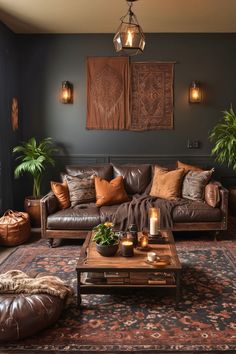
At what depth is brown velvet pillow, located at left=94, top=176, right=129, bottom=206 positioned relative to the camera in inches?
177

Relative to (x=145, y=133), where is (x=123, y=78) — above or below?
above

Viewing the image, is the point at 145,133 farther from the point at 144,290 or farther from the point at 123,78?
the point at 144,290

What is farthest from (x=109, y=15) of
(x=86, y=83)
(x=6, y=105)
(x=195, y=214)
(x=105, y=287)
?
(x=105, y=287)

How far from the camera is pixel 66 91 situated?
17.2 feet

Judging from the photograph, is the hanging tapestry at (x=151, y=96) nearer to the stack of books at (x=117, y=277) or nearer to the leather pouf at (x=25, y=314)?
the stack of books at (x=117, y=277)

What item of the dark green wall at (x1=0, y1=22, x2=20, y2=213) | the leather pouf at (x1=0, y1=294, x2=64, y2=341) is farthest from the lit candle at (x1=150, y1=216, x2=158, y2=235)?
the dark green wall at (x1=0, y1=22, x2=20, y2=213)

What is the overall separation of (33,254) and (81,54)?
302 centimetres

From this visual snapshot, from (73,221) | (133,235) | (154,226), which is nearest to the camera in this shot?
(133,235)

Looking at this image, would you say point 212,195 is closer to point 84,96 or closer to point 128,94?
point 128,94

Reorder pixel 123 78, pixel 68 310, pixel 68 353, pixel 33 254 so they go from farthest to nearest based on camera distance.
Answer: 1. pixel 123 78
2. pixel 33 254
3. pixel 68 310
4. pixel 68 353

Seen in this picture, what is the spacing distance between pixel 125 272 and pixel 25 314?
805mm

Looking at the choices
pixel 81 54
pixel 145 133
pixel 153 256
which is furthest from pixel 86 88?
pixel 153 256

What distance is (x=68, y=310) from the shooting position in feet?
8.95

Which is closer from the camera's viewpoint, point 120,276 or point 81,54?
point 120,276
